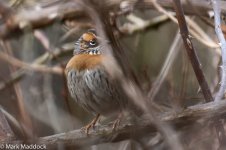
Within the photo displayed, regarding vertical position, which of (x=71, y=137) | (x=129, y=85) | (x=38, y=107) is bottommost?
(x=38, y=107)

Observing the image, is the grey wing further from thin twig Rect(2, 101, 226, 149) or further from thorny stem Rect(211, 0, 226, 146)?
thorny stem Rect(211, 0, 226, 146)

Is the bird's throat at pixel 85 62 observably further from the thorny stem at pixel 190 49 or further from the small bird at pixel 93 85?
the thorny stem at pixel 190 49

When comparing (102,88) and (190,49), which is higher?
(190,49)

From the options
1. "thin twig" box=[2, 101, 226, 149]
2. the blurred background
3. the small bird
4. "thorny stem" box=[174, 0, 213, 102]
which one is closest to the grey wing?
the small bird

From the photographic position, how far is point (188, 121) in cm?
273

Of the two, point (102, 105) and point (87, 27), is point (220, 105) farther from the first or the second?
point (87, 27)

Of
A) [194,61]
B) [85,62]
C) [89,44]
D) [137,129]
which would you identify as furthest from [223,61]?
[89,44]

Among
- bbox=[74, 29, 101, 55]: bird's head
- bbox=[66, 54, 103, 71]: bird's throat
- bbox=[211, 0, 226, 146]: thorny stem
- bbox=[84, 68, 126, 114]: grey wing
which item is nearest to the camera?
bbox=[211, 0, 226, 146]: thorny stem

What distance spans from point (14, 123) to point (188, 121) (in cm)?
87

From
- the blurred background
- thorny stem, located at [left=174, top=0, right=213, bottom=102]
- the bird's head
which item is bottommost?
the blurred background

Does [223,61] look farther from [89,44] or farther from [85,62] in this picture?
[89,44]

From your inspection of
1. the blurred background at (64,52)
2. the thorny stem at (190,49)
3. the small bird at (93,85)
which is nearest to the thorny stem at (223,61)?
the thorny stem at (190,49)

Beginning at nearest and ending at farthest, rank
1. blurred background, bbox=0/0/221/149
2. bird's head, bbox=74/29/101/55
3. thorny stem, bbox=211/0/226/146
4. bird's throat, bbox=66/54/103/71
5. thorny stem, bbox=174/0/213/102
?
1. thorny stem, bbox=174/0/213/102
2. thorny stem, bbox=211/0/226/146
3. bird's throat, bbox=66/54/103/71
4. bird's head, bbox=74/29/101/55
5. blurred background, bbox=0/0/221/149

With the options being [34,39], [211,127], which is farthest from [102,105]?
[34,39]
